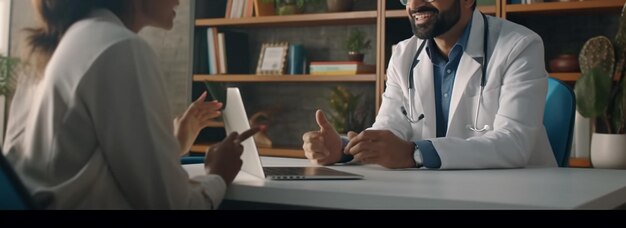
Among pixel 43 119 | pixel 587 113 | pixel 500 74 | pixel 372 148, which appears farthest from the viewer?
pixel 587 113

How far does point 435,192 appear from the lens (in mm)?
625

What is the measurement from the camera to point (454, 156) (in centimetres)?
89

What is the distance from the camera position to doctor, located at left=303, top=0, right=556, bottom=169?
0.89 m

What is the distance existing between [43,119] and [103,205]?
7 cm

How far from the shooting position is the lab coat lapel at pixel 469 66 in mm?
1140

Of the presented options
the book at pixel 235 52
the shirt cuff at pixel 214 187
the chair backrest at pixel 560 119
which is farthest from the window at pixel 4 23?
the book at pixel 235 52

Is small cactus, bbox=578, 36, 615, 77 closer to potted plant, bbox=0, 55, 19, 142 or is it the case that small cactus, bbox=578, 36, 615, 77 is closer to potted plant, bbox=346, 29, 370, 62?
potted plant, bbox=346, 29, 370, 62

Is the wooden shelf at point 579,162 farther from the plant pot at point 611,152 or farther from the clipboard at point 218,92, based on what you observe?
the clipboard at point 218,92

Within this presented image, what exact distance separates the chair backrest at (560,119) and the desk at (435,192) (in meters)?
0.30

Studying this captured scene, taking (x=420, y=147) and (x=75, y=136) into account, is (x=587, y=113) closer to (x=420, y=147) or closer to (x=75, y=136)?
(x=420, y=147)

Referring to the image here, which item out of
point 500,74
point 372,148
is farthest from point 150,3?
point 500,74

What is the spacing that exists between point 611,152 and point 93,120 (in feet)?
5.25

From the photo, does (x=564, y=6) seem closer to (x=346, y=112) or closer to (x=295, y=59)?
(x=346, y=112)

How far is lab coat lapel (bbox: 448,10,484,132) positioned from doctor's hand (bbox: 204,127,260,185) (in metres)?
0.65
